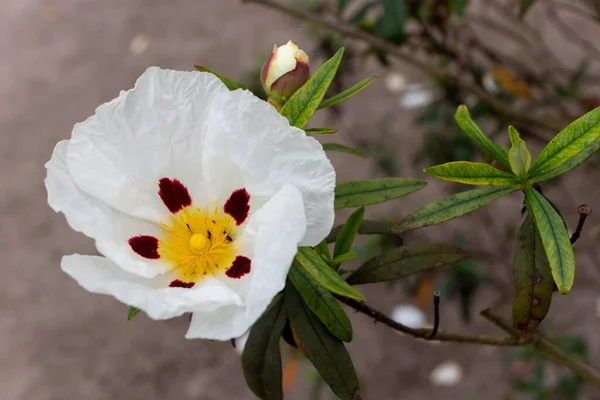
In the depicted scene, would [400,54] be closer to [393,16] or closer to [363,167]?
[393,16]

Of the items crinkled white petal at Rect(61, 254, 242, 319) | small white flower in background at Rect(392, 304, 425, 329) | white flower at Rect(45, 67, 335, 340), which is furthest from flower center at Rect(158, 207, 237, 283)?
small white flower in background at Rect(392, 304, 425, 329)

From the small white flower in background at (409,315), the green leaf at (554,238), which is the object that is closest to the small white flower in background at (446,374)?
the small white flower in background at (409,315)

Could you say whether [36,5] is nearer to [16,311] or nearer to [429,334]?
[16,311]

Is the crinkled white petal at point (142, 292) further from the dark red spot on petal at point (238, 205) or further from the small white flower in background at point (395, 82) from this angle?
the small white flower in background at point (395, 82)

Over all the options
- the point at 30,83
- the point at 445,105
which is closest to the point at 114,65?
the point at 30,83

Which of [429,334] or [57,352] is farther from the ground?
[429,334]

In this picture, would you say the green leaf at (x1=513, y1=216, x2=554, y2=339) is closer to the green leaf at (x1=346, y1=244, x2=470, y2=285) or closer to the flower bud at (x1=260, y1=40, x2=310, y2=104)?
the green leaf at (x1=346, y1=244, x2=470, y2=285)

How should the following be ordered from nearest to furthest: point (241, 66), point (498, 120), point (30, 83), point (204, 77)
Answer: point (204, 77), point (498, 120), point (241, 66), point (30, 83)
